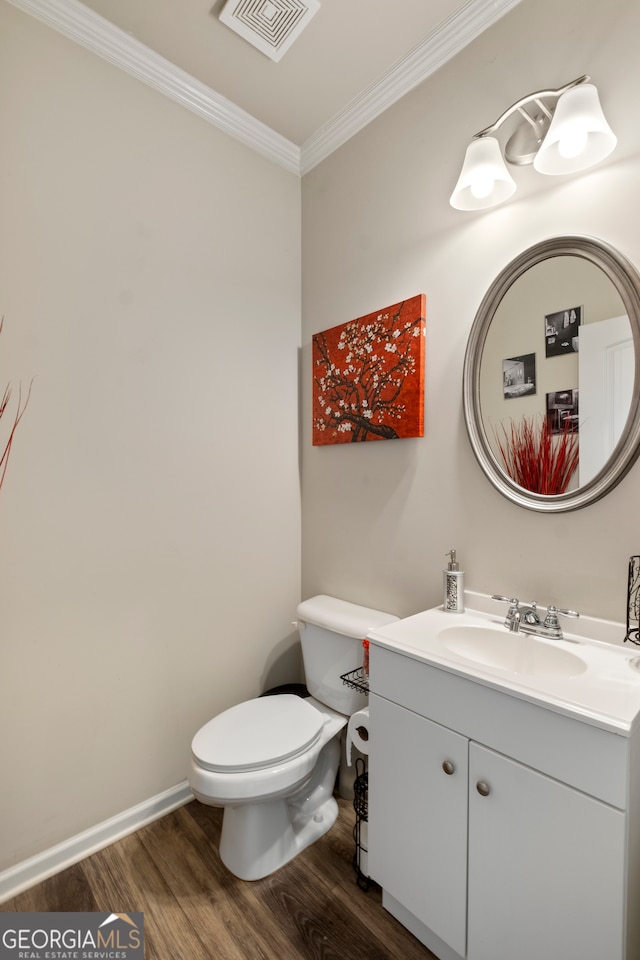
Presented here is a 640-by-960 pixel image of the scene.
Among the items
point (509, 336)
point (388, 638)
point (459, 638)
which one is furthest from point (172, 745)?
point (509, 336)

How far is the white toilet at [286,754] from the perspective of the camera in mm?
1357

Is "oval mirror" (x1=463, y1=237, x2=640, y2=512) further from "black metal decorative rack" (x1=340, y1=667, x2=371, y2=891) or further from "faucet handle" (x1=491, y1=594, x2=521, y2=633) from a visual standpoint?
"black metal decorative rack" (x1=340, y1=667, x2=371, y2=891)

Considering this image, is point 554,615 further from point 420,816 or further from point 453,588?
point 420,816

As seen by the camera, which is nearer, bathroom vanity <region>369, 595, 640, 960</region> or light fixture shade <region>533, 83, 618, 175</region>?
bathroom vanity <region>369, 595, 640, 960</region>

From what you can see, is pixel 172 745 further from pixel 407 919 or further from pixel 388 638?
pixel 388 638

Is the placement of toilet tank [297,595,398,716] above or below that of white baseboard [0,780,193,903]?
above

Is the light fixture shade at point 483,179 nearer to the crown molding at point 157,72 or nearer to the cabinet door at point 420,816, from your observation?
the crown molding at point 157,72

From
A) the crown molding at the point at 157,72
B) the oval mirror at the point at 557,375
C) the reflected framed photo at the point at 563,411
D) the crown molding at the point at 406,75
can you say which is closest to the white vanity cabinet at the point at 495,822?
the oval mirror at the point at 557,375

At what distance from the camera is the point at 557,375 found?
131 centimetres

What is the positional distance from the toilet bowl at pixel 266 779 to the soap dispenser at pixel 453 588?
1.99 ft

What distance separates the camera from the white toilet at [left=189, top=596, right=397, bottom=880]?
4.45 ft

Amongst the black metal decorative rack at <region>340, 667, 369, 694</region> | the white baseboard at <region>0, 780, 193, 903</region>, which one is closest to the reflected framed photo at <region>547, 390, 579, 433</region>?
the black metal decorative rack at <region>340, 667, 369, 694</region>

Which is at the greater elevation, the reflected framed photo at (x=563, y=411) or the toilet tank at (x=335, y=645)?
the reflected framed photo at (x=563, y=411)

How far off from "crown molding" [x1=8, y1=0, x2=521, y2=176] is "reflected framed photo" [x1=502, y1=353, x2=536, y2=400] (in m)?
1.07
